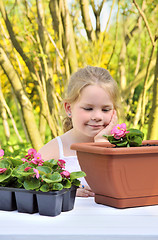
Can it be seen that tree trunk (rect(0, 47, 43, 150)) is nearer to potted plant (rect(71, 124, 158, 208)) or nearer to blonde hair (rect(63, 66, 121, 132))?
blonde hair (rect(63, 66, 121, 132))

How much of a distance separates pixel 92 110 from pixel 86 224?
0.68m

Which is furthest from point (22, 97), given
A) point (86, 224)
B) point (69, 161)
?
point (86, 224)

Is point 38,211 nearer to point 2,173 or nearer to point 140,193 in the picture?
point 2,173

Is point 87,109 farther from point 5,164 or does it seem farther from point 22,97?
point 22,97

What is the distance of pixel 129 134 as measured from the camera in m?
1.03

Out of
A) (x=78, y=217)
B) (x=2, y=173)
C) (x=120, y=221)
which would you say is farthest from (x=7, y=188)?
(x=120, y=221)

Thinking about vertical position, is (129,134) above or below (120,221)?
above

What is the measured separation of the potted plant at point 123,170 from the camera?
953 millimetres

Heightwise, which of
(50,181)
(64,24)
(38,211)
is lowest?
(38,211)

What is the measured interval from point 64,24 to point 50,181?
2.39 m

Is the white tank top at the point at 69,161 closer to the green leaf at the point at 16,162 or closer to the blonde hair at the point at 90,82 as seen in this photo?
the blonde hair at the point at 90,82

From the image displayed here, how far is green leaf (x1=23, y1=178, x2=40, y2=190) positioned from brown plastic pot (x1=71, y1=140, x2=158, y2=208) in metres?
0.18

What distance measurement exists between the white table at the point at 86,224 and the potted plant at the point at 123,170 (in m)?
0.04

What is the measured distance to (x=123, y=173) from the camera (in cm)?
96
